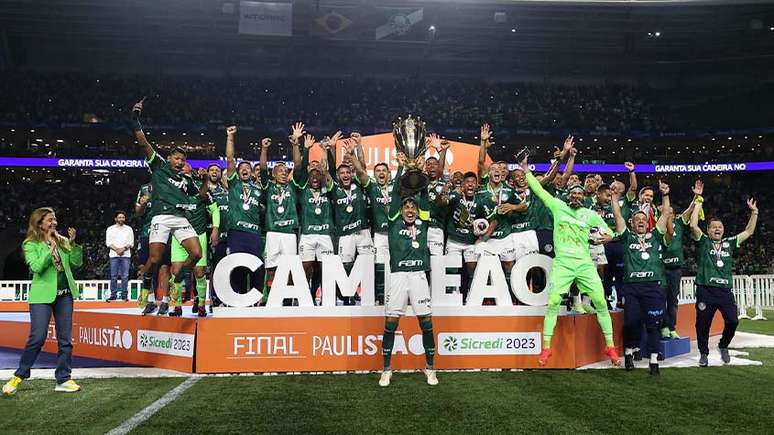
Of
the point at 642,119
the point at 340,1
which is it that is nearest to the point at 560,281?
the point at 340,1

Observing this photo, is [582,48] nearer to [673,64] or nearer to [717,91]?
[673,64]

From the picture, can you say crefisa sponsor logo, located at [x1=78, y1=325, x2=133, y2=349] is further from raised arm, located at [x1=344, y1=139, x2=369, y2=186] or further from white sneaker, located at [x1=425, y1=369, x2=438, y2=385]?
white sneaker, located at [x1=425, y1=369, x2=438, y2=385]

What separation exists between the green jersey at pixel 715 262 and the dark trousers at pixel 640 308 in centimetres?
89

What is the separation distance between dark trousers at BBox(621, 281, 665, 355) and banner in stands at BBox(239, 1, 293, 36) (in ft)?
72.2

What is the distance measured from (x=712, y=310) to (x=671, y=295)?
116 centimetres

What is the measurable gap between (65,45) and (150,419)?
33.4m

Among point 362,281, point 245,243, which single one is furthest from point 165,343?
point 362,281

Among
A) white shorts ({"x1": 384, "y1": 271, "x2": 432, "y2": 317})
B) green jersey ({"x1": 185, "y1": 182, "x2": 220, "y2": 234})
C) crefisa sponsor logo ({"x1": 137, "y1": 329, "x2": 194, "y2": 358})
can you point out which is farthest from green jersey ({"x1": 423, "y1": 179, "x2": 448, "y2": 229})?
crefisa sponsor logo ({"x1": 137, "y1": 329, "x2": 194, "y2": 358})

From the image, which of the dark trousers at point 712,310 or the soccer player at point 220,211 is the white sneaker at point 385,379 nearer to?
the soccer player at point 220,211

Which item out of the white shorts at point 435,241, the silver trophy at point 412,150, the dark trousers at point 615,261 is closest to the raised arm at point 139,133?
the silver trophy at point 412,150

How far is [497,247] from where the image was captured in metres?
8.97

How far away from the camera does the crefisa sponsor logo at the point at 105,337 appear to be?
29.4 feet

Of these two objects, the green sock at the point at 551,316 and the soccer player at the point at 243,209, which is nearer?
the green sock at the point at 551,316

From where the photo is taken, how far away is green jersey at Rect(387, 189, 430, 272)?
23.6ft
